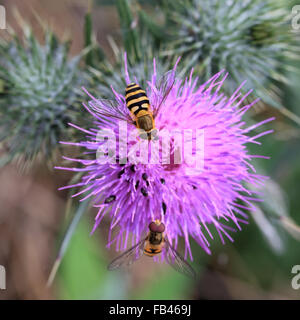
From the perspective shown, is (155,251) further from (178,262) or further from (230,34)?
(230,34)

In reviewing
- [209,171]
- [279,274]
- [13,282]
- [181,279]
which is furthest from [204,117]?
[13,282]

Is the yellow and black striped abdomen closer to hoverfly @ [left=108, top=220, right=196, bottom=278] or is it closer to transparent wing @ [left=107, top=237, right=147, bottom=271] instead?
hoverfly @ [left=108, top=220, right=196, bottom=278]

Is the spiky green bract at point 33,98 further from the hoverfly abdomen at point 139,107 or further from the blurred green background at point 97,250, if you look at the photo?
the blurred green background at point 97,250

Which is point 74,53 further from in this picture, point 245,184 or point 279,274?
point 279,274

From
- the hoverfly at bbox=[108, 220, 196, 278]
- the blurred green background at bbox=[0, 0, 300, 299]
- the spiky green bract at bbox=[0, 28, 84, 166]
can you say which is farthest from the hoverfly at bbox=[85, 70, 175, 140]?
the blurred green background at bbox=[0, 0, 300, 299]

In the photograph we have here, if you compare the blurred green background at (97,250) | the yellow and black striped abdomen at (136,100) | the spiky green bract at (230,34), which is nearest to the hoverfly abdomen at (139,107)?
the yellow and black striped abdomen at (136,100)

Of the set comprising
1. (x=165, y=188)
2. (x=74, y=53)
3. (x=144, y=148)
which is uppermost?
(x=74, y=53)
